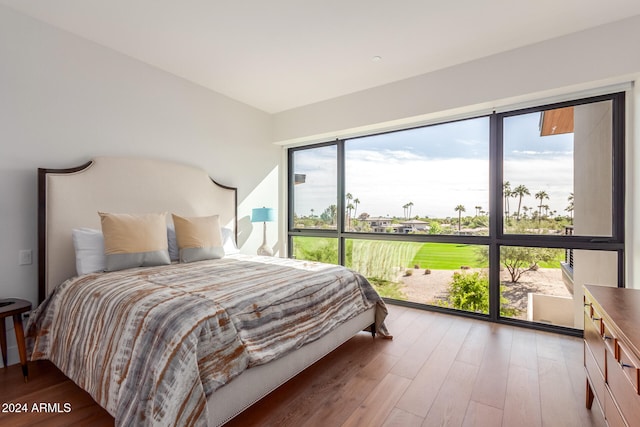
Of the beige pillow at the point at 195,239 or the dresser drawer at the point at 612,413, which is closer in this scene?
the dresser drawer at the point at 612,413

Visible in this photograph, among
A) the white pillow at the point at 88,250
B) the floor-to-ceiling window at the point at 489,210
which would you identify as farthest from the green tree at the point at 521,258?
the white pillow at the point at 88,250

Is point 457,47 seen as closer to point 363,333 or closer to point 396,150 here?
point 396,150

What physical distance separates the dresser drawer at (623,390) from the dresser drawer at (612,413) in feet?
0.10

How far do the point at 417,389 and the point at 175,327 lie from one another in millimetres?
1552

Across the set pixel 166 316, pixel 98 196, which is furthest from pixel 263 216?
pixel 166 316

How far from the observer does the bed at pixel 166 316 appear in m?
1.42

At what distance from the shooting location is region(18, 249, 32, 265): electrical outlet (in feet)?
7.99

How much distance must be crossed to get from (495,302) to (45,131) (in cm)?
448

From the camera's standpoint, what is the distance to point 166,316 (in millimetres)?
1516

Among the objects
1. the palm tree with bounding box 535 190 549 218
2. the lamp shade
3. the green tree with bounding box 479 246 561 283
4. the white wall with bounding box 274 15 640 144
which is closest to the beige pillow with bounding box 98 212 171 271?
the lamp shade

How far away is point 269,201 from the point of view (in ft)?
15.5

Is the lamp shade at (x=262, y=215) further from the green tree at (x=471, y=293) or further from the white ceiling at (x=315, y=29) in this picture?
the green tree at (x=471, y=293)

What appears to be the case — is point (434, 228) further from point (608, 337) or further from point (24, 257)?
point (24, 257)

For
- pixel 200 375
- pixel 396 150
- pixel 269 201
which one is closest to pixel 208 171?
pixel 269 201
